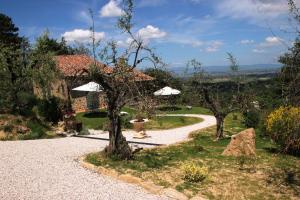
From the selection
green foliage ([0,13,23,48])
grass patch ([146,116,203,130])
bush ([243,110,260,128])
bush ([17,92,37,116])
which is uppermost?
green foliage ([0,13,23,48])

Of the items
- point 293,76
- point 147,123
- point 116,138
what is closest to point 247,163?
point 116,138

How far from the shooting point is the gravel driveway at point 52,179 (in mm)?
10477

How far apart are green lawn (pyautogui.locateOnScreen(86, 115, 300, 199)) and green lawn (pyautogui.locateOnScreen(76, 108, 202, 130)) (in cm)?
1081

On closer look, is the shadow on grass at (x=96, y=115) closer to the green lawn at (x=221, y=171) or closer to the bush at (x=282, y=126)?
the green lawn at (x=221, y=171)

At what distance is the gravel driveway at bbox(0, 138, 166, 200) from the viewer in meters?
10.5

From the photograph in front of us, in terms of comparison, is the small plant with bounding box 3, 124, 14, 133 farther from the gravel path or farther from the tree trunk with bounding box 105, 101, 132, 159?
the tree trunk with bounding box 105, 101, 132, 159

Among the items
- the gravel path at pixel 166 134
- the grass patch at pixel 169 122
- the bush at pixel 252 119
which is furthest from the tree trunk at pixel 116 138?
the bush at pixel 252 119

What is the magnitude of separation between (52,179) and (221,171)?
535cm

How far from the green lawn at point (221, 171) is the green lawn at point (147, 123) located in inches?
426

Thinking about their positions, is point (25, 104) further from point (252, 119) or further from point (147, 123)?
point (252, 119)

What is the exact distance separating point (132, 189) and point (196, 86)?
13293 mm

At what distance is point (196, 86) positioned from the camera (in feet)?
77.2

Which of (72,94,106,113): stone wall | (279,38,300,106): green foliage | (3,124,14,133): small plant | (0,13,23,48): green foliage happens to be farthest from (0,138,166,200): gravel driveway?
(0,13,23,48): green foliage

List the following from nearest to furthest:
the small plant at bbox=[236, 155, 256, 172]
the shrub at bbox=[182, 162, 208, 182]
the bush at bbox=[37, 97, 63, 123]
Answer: the shrub at bbox=[182, 162, 208, 182] → the small plant at bbox=[236, 155, 256, 172] → the bush at bbox=[37, 97, 63, 123]
